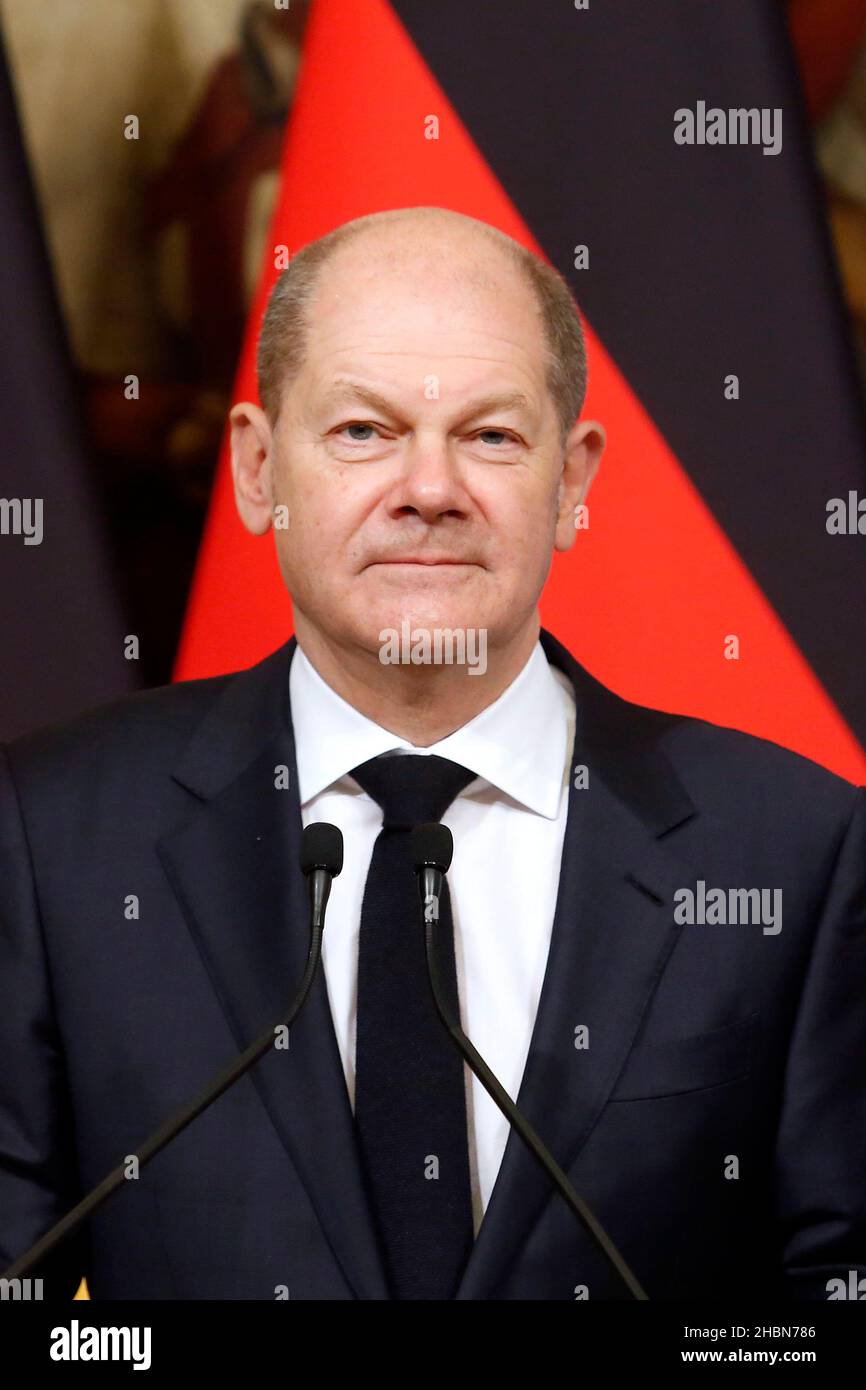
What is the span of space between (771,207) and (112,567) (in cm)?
97

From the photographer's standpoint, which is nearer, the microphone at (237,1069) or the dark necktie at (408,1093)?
the microphone at (237,1069)

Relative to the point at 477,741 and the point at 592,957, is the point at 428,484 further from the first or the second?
the point at 592,957

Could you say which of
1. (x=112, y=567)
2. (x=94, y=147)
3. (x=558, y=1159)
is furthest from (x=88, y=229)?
(x=558, y=1159)

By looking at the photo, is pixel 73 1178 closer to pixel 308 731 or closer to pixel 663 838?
pixel 308 731

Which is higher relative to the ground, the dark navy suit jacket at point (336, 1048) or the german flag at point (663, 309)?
the german flag at point (663, 309)

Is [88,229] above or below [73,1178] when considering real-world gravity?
above

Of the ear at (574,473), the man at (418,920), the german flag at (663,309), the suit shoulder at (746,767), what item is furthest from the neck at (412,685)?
the german flag at (663,309)

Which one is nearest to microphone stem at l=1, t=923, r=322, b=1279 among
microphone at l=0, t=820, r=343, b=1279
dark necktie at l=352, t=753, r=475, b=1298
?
microphone at l=0, t=820, r=343, b=1279

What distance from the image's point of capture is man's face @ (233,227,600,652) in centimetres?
170

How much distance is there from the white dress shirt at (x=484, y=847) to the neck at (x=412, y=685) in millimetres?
15

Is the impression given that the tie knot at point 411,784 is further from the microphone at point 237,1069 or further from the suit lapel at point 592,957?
the microphone at point 237,1069

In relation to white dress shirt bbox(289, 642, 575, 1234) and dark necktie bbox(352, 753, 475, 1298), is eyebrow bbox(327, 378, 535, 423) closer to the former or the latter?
white dress shirt bbox(289, 642, 575, 1234)

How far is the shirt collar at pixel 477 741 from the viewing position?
1760mm

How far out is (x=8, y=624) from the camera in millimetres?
2105
